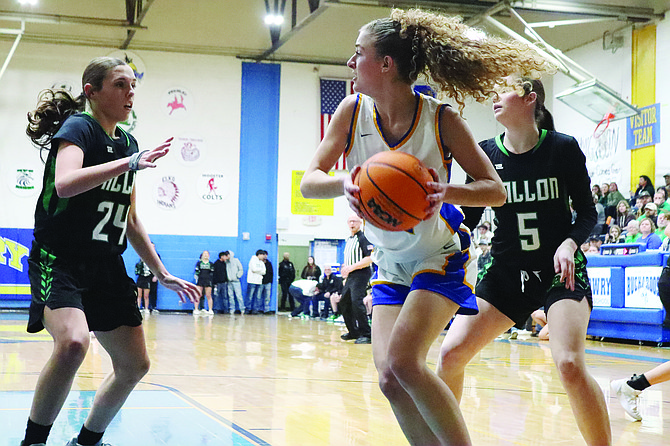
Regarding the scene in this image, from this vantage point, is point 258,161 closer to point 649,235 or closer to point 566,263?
point 649,235

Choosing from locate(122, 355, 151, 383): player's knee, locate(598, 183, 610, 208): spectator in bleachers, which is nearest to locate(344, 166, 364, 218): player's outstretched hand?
locate(122, 355, 151, 383): player's knee

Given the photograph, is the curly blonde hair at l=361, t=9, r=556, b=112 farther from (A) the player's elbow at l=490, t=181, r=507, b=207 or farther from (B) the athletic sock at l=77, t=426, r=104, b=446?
(B) the athletic sock at l=77, t=426, r=104, b=446

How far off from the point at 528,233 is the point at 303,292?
49.8 feet

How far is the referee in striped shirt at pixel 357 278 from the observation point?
10094 mm

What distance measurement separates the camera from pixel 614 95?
52.5 feet

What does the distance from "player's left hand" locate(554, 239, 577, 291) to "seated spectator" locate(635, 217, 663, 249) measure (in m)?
8.50

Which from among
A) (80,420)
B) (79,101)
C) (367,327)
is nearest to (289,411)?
(80,420)

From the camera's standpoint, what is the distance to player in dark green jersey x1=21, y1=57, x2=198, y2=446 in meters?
3.08

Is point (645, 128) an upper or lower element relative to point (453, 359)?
upper

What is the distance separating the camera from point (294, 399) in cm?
525

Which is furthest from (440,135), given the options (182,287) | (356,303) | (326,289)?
(326,289)

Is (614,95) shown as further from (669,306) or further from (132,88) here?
(132,88)

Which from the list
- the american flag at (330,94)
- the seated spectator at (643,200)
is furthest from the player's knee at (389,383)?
the american flag at (330,94)

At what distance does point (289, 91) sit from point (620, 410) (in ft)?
54.5
